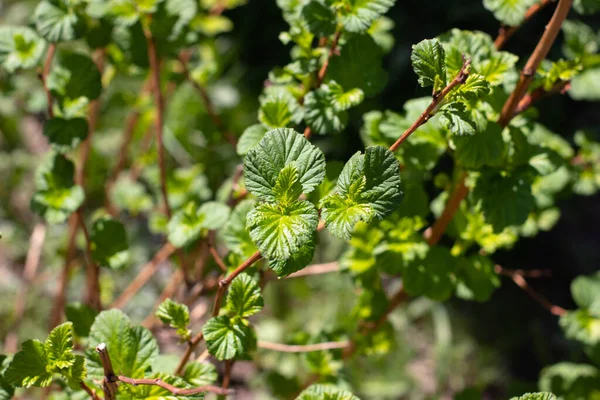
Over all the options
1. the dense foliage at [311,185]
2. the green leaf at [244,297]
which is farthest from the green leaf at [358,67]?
the green leaf at [244,297]

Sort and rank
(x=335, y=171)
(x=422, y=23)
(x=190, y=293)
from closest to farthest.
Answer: (x=335, y=171), (x=190, y=293), (x=422, y=23)

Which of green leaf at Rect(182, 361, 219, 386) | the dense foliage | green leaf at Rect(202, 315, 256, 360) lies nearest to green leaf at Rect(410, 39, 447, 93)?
the dense foliage

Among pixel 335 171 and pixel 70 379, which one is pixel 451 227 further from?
pixel 70 379

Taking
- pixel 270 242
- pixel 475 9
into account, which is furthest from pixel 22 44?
pixel 475 9

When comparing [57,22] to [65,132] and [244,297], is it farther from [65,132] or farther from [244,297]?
[244,297]

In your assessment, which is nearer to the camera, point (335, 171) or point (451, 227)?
point (335, 171)
